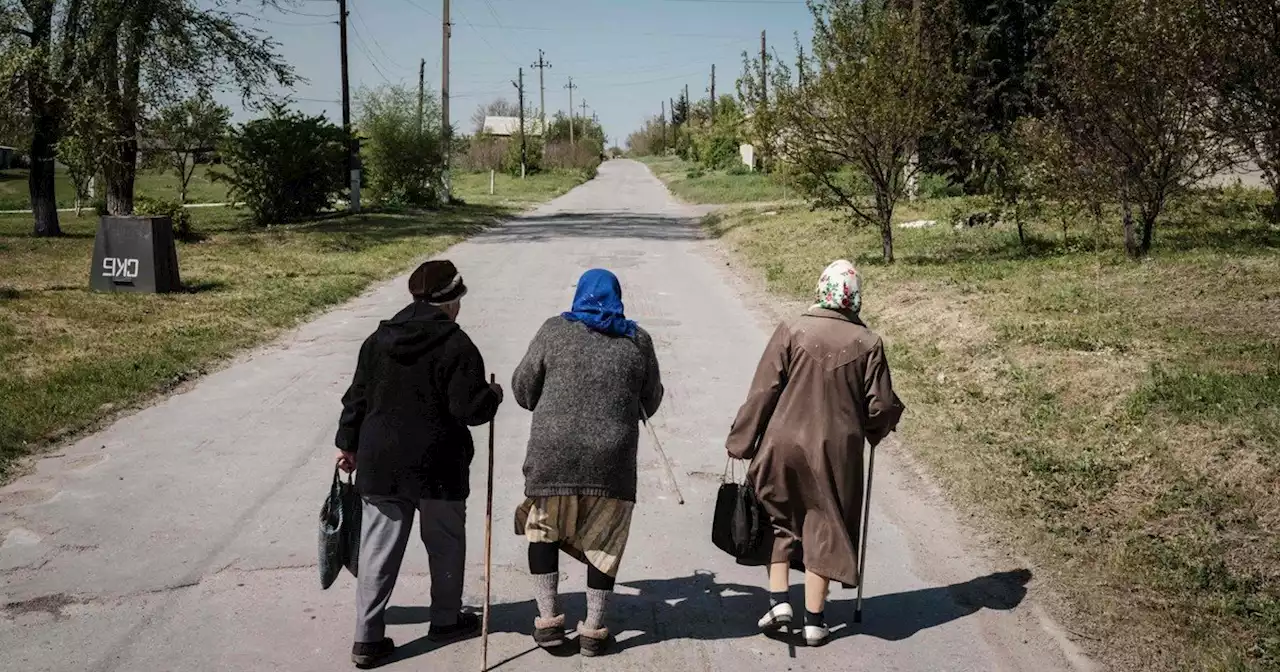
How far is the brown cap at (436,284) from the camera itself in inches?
179

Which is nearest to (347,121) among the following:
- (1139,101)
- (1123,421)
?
(1139,101)

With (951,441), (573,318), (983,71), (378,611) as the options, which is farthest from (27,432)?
(983,71)

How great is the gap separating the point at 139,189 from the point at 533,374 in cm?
5149

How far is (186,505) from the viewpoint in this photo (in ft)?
21.6

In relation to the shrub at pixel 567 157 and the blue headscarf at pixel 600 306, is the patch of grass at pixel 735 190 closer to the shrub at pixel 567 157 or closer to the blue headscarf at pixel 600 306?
the blue headscarf at pixel 600 306

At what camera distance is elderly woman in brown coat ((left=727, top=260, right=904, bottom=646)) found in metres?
4.75

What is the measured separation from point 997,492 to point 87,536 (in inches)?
204

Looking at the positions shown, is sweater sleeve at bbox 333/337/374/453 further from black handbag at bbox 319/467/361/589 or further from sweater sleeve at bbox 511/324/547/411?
sweater sleeve at bbox 511/324/547/411

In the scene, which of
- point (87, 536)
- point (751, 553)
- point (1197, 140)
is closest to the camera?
point (751, 553)

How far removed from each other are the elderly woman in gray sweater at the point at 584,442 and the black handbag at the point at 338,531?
2.27 ft

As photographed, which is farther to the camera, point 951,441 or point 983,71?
point 983,71

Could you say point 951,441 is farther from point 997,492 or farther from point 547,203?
point 547,203

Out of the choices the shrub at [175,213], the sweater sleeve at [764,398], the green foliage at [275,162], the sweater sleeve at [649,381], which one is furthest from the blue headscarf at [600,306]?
the green foliage at [275,162]

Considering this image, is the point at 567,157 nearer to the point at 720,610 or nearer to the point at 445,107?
the point at 445,107
